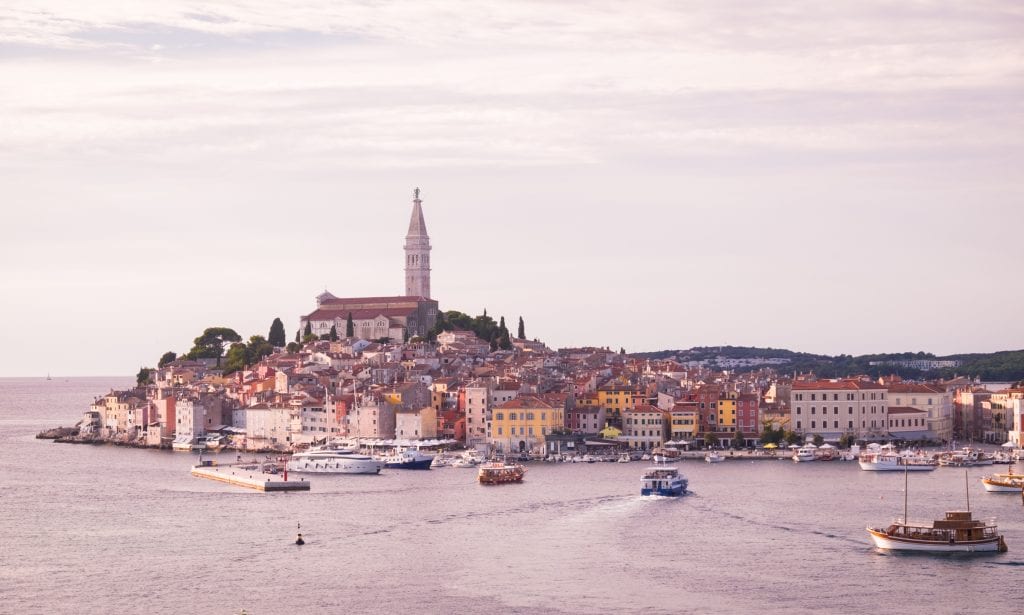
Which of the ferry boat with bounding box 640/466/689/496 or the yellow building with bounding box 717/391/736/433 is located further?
the yellow building with bounding box 717/391/736/433

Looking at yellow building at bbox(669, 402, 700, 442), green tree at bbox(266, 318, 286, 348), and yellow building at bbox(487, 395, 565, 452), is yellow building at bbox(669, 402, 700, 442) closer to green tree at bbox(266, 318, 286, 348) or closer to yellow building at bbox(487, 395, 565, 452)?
yellow building at bbox(487, 395, 565, 452)

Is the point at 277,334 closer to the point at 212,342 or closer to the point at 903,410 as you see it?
the point at 212,342

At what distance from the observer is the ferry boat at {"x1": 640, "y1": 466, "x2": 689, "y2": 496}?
134 ft

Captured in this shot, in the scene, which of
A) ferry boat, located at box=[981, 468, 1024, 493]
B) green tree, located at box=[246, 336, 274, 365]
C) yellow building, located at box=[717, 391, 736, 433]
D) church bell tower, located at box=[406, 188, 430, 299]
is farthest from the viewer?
church bell tower, located at box=[406, 188, 430, 299]

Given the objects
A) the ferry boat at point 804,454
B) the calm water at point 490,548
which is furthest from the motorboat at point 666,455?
the calm water at point 490,548

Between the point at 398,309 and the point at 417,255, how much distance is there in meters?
7.69

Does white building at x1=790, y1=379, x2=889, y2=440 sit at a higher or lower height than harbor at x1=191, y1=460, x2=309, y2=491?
higher

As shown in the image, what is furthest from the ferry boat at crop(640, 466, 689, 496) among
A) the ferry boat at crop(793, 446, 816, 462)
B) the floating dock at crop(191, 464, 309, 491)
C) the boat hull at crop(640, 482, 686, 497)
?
the ferry boat at crop(793, 446, 816, 462)

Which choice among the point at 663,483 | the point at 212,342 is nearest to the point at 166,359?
the point at 212,342

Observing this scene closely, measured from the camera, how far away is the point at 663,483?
41094 millimetres

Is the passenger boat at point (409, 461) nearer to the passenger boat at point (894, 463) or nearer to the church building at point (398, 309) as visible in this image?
the passenger boat at point (894, 463)

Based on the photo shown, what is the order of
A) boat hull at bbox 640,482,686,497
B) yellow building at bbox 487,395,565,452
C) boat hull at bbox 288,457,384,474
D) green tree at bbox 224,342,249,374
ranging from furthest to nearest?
green tree at bbox 224,342,249,374 → yellow building at bbox 487,395,565,452 → boat hull at bbox 288,457,384,474 → boat hull at bbox 640,482,686,497

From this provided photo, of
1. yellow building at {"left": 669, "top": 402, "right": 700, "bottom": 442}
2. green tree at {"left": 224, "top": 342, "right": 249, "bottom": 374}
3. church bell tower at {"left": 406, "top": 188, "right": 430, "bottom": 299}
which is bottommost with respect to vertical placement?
yellow building at {"left": 669, "top": 402, "right": 700, "bottom": 442}

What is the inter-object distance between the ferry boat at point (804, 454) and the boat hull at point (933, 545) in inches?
923
